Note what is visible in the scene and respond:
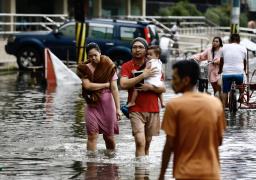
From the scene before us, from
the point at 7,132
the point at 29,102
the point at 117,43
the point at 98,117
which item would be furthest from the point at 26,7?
the point at 98,117

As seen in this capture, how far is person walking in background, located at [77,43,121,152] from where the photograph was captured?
1294cm

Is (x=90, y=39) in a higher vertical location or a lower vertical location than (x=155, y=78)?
lower

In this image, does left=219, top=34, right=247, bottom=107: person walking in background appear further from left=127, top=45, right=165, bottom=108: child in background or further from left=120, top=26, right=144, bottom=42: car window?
left=120, top=26, right=144, bottom=42: car window

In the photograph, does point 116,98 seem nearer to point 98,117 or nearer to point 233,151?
point 98,117

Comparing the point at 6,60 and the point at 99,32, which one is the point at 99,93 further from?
the point at 6,60

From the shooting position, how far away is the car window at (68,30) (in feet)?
113

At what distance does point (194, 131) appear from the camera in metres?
7.41

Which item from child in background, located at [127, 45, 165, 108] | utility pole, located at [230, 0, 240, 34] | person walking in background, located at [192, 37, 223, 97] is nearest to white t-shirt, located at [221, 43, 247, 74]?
person walking in background, located at [192, 37, 223, 97]

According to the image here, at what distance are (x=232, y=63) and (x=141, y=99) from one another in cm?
740

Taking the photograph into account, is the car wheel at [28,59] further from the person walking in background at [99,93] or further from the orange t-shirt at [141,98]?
the orange t-shirt at [141,98]

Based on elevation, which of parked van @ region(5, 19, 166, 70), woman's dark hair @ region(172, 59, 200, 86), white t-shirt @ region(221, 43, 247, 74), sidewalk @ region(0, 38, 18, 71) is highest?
woman's dark hair @ region(172, 59, 200, 86)

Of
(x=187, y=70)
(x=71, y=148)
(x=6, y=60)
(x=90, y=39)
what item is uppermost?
(x=187, y=70)

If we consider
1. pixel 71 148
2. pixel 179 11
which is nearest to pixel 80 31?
pixel 71 148

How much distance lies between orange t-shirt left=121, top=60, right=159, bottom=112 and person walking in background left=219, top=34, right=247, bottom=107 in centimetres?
729
